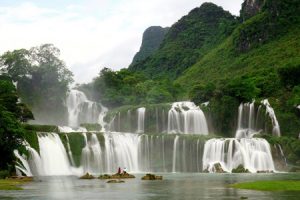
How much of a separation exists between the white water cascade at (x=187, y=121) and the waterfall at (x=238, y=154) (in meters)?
15.7

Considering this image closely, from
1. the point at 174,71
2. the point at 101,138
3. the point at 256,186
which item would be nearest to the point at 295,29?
the point at 174,71

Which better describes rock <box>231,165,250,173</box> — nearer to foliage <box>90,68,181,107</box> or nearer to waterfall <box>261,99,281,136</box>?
waterfall <box>261,99,281,136</box>

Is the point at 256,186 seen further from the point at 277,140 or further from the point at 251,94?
→ the point at 251,94

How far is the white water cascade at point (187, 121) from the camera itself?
9048 centimetres

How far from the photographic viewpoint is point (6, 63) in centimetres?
10369

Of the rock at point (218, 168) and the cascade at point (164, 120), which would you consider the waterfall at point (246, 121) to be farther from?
the rock at point (218, 168)

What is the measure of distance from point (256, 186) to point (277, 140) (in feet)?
127

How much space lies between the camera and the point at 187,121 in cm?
9100

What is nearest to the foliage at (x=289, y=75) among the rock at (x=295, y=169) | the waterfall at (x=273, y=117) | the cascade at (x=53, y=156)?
the waterfall at (x=273, y=117)

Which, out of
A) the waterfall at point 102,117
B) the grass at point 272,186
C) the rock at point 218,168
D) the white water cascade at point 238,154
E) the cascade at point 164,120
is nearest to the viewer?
the grass at point 272,186

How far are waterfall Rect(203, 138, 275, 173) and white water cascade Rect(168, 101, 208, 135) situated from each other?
15714 millimetres

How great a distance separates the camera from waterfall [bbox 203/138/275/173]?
239ft

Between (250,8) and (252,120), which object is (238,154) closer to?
(252,120)

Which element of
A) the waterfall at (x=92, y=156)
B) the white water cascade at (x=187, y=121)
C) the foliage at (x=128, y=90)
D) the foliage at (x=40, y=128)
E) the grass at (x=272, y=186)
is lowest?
the grass at (x=272, y=186)
